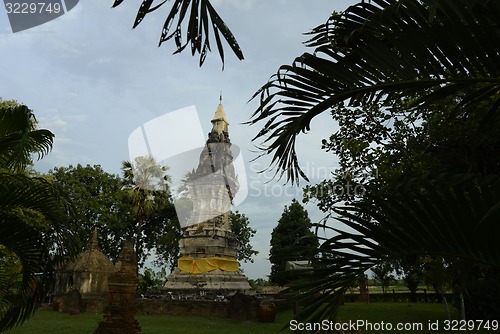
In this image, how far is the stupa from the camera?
19.9m

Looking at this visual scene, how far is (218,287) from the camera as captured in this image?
19.4 meters

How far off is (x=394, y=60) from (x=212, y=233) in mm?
20029

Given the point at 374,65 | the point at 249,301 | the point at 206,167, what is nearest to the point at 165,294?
the point at 249,301

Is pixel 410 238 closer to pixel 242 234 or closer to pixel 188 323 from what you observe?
pixel 188 323

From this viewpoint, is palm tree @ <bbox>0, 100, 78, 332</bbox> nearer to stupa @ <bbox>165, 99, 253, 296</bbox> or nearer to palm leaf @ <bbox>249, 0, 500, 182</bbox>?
palm leaf @ <bbox>249, 0, 500, 182</bbox>

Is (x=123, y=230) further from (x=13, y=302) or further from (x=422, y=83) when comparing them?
(x=422, y=83)

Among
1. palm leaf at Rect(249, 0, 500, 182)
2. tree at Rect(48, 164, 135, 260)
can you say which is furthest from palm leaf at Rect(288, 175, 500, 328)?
tree at Rect(48, 164, 135, 260)

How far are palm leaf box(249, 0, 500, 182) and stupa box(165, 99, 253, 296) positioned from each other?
1745 centimetres

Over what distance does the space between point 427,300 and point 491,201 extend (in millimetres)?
24346

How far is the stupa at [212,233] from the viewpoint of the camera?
65.2 feet

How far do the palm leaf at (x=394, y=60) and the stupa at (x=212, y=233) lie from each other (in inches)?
687

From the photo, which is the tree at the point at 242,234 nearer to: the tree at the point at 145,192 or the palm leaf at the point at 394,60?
the tree at the point at 145,192

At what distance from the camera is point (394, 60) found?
2066mm

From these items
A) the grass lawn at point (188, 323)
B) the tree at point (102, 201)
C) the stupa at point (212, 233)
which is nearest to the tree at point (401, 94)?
the grass lawn at point (188, 323)
